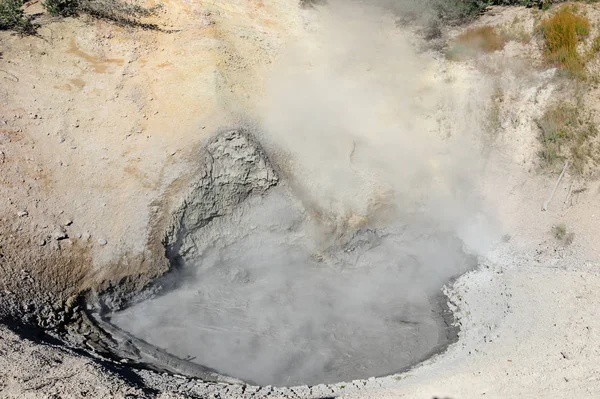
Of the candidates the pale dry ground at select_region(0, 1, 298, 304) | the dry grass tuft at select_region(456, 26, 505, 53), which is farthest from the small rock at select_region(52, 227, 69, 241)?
the dry grass tuft at select_region(456, 26, 505, 53)

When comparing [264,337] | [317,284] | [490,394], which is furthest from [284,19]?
[490,394]

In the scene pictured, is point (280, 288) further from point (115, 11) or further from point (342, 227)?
point (115, 11)

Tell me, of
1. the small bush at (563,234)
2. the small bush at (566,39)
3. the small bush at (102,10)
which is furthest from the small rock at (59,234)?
the small bush at (566,39)

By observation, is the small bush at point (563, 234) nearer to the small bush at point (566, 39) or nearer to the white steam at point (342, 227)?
the white steam at point (342, 227)

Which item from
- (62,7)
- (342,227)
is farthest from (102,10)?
(342,227)

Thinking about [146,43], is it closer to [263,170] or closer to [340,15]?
[263,170]

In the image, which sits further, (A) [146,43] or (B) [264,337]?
(A) [146,43]

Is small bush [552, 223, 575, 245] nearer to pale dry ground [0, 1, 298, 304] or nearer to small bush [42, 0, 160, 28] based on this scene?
pale dry ground [0, 1, 298, 304]
